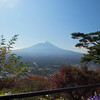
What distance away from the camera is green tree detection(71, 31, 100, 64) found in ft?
42.5

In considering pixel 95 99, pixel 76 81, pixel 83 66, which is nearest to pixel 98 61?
pixel 83 66

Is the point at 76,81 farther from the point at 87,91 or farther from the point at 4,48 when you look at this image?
the point at 4,48

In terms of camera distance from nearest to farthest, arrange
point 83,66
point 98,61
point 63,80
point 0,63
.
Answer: point 0,63
point 63,80
point 83,66
point 98,61

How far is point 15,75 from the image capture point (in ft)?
15.1

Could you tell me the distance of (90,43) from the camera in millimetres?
14352

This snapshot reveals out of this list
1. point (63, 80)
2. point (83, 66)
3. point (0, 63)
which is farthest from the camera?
point (83, 66)

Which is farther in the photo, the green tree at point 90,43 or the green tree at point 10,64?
the green tree at point 90,43

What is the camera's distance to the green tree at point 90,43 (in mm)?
12961

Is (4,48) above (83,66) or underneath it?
above

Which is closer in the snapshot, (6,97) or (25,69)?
(6,97)

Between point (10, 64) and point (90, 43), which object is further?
point (90, 43)

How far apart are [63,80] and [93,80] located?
1316 mm

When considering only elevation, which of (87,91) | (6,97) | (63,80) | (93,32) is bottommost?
(87,91)

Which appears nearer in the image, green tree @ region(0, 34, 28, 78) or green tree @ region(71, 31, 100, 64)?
green tree @ region(0, 34, 28, 78)
